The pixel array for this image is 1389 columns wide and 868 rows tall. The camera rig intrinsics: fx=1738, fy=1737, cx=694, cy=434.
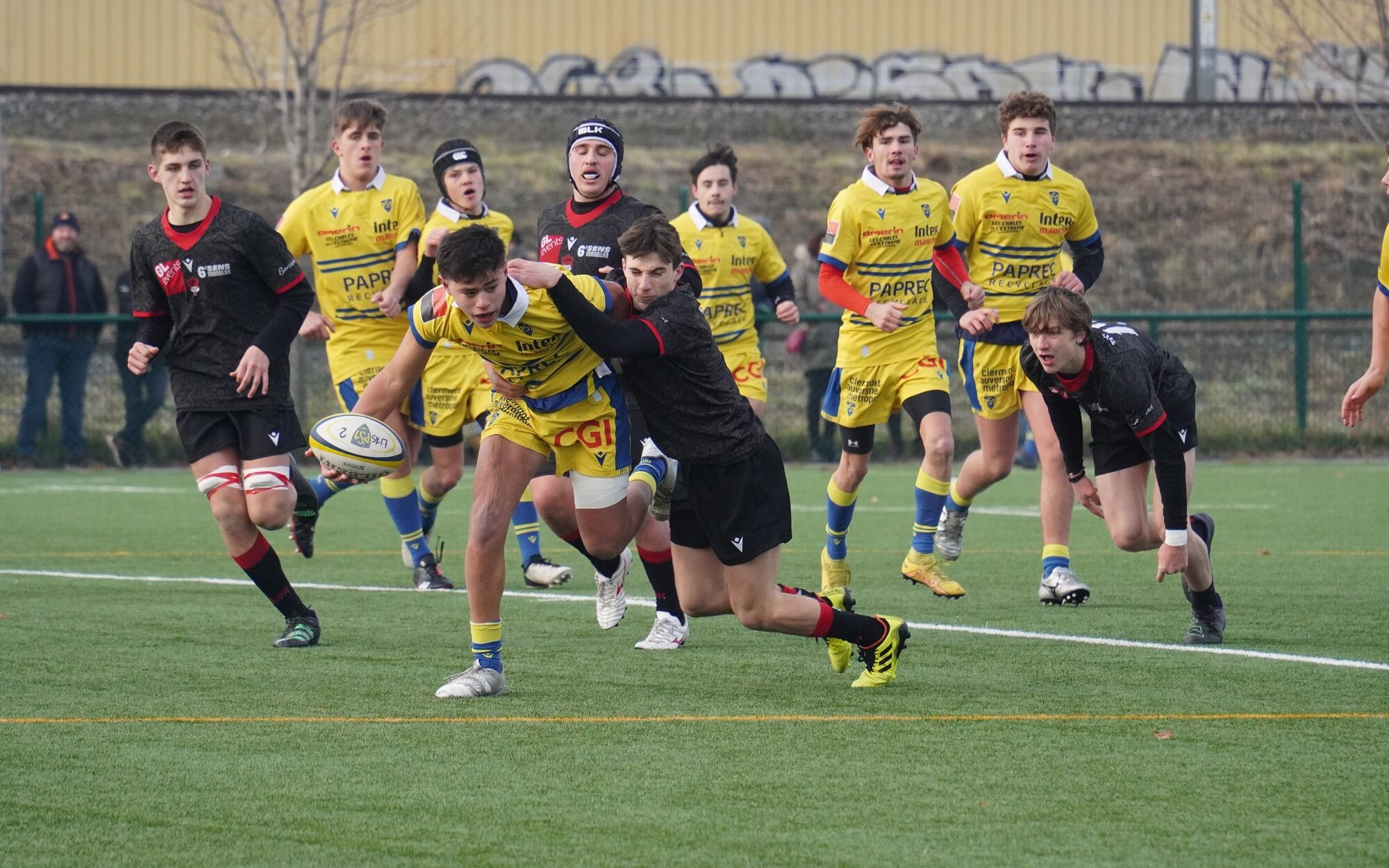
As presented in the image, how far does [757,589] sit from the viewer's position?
6137 mm

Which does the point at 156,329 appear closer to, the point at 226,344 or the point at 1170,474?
the point at 226,344

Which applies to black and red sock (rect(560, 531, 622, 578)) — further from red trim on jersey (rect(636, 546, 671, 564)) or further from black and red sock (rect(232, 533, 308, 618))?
black and red sock (rect(232, 533, 308, 618))

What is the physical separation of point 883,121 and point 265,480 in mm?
3847

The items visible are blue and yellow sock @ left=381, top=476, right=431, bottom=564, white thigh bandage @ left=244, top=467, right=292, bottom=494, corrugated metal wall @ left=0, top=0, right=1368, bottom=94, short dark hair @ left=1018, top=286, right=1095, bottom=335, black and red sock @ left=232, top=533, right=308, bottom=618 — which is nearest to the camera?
short dark hair @ left=1018, top=286, right=1095, bottom=335

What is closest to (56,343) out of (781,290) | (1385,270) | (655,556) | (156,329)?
(781,290)

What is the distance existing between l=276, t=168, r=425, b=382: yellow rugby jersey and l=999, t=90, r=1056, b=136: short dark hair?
3.27 m

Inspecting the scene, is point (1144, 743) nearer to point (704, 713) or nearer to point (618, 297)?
point (704, 713)

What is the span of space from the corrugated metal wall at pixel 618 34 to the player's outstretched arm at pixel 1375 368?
24168 mm

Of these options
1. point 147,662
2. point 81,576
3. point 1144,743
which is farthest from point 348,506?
point 1144,743

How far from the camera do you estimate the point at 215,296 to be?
24.1 feet

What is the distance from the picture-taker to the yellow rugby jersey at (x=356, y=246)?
9.80m

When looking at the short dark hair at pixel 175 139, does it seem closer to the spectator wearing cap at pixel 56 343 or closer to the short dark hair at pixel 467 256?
the short dark hair at pixel 467 256

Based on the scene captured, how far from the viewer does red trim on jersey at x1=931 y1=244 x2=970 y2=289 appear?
9188 millimetres

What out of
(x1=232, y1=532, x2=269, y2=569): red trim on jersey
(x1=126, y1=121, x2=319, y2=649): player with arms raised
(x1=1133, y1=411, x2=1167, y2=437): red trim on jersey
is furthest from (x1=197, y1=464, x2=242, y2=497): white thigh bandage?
(x1=1133, y1=411, x2=1167, y2=437): red trim on jersey
